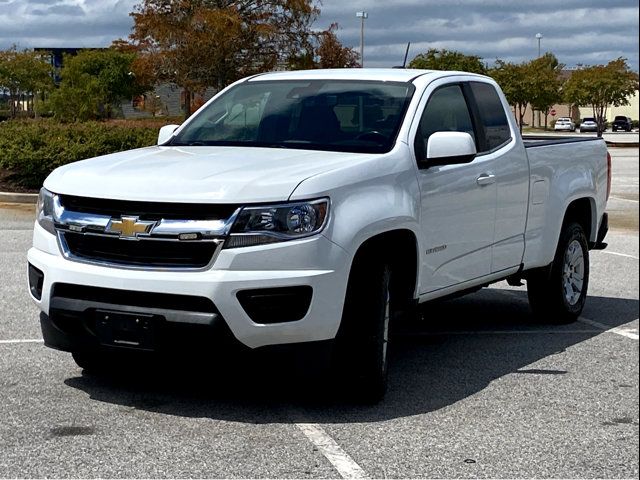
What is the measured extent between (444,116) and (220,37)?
33.5 m

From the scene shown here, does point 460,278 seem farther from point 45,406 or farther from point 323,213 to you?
point 45,406

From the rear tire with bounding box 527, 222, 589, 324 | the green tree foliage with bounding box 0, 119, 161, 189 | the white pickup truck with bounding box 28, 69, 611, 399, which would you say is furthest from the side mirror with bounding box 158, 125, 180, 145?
the green tree foliage with bounding box 0, 119, 161, 189

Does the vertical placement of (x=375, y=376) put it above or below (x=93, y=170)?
below

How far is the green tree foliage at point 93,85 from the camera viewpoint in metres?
50.5

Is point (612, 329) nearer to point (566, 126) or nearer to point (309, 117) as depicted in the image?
point (309, 117)

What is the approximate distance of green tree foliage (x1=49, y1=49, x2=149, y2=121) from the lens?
50.5 m

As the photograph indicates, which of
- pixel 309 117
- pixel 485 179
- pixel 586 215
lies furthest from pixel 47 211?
pixel 586 215

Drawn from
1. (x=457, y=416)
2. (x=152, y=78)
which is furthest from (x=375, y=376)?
(x=152, y=78)

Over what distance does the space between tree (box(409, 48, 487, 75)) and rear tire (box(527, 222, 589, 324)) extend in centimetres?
5048

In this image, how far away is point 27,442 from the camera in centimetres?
546

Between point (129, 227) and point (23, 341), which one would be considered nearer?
point (129, 227)

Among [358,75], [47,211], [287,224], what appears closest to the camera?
[287,224]

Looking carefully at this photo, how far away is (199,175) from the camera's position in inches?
231

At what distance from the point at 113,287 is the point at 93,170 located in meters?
0.77
